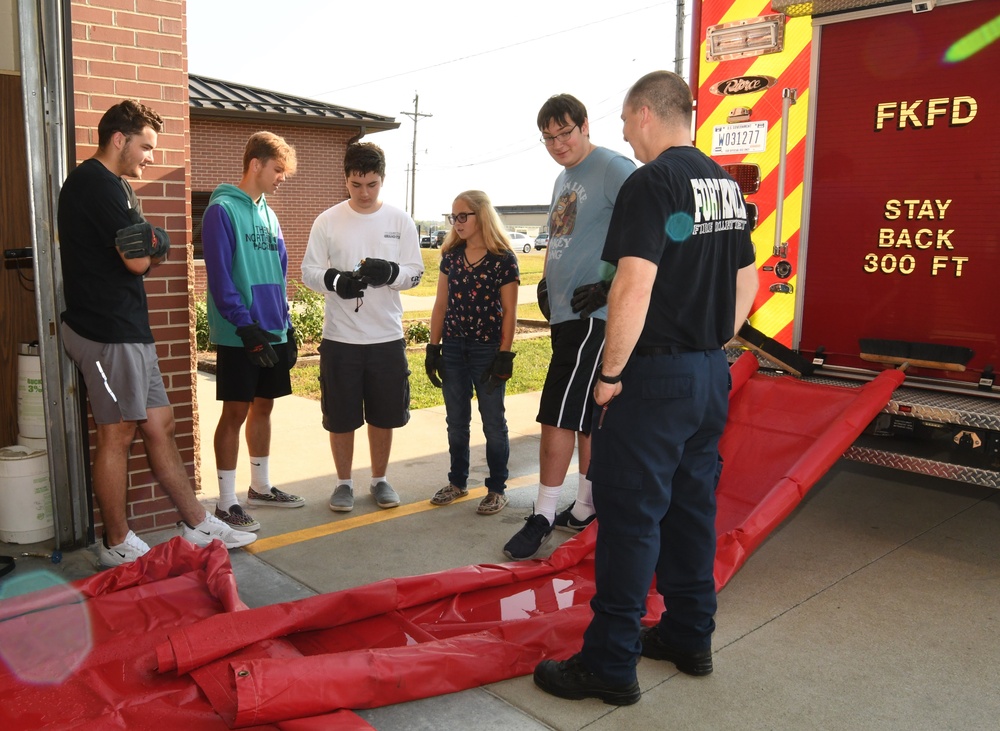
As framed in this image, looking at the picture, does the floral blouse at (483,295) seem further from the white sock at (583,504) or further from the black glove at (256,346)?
the black glove at (256,346)

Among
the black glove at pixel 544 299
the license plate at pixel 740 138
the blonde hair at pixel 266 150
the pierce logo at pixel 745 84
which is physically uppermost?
the pierce logo at pixel 745 84

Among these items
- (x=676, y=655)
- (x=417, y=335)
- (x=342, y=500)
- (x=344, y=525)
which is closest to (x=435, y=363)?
(x=342, y=500)

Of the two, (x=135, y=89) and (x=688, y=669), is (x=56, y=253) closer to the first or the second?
(x=135, y=89)

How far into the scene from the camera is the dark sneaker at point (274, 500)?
523 centimetres

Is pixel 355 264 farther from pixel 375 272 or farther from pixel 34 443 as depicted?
pixel 34 443

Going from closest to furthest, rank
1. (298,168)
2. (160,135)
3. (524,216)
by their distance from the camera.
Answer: (160,135), (298,168), (524,216)

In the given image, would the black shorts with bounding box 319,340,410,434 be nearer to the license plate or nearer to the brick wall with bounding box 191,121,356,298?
the license plate

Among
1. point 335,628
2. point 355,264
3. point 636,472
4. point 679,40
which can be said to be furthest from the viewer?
point 679,40

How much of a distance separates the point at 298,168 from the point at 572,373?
704 inches

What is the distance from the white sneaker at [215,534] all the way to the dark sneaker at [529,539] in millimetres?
1342

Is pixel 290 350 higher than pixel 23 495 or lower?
higher

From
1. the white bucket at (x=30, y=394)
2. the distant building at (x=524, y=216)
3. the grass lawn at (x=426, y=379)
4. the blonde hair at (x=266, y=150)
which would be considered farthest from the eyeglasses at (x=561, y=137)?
the distant building at (x=524, y=216)

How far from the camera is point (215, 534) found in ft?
14.8

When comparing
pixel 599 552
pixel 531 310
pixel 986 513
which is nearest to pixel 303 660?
pixel 599 552
